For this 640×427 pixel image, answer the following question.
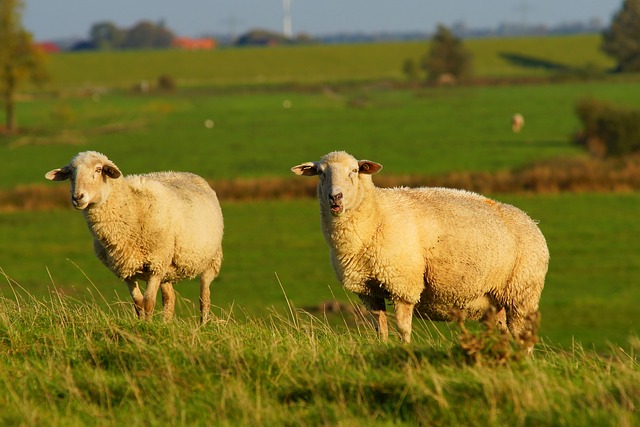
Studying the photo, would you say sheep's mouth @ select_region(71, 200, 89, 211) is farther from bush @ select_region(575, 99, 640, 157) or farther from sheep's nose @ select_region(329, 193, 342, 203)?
bush @ select_region(575, 99, 640, 157)

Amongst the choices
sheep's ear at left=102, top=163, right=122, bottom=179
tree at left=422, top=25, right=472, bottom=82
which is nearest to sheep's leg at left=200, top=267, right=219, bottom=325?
sheep's ear at left=102, top=163, right=122, bottom=179

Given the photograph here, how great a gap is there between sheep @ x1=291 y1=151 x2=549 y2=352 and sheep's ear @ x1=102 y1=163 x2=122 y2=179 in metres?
1.93

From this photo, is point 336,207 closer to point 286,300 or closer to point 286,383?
point 286,383

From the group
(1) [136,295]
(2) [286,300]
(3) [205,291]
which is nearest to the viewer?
(1) [136,295]

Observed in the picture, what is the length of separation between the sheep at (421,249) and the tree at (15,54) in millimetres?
82454

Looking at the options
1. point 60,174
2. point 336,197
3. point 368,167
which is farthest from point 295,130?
point 336,197

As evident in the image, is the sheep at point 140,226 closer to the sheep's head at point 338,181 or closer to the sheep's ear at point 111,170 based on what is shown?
the sheep's ear at point 111,170

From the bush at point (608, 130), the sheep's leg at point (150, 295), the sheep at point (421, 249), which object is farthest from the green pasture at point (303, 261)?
the bush at point (608, 130)

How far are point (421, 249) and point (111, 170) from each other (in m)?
3.29

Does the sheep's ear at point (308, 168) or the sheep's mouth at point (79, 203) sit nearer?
the sheep's ear at point (308, 168)

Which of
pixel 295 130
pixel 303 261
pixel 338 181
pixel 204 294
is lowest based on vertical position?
pixel 295 130

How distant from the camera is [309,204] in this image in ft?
171

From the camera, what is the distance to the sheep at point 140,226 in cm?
1066

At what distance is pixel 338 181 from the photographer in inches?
383
